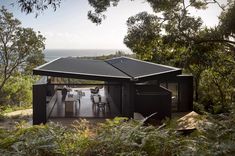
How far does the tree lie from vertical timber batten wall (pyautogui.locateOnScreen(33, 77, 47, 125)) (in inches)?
385

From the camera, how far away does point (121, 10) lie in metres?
12.1

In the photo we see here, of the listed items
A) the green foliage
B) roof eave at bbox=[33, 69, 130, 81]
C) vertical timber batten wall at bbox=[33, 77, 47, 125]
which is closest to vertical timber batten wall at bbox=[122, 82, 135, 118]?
roof eave at bbox=[33, 69, 130, 81]

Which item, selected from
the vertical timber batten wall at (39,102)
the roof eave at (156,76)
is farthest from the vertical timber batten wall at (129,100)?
the vertical timber batten wall at (39,102)

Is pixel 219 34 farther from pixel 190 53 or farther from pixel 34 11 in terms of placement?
pixel 34 11

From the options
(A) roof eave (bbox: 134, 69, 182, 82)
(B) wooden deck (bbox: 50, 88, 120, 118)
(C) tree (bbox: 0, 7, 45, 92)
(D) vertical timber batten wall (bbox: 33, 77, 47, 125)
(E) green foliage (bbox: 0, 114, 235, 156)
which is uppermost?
(C) tree (bbox: 0, 7, 45, 92)

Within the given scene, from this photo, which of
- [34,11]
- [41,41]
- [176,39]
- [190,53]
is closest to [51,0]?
[34,11]

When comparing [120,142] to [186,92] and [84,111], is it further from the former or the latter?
[186,92]

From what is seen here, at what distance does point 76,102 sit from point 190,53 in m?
5.85

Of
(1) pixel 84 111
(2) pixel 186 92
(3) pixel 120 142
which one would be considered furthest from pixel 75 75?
(3) pixel 120 142

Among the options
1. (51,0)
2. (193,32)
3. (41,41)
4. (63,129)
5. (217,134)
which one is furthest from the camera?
(41,41)

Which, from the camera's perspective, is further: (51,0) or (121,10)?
(121,10)

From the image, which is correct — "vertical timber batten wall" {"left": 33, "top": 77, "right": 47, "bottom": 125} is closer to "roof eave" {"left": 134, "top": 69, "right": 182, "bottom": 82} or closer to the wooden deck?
the wooden deck

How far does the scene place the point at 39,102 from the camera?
11547mm

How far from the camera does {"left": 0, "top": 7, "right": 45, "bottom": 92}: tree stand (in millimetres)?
20562
